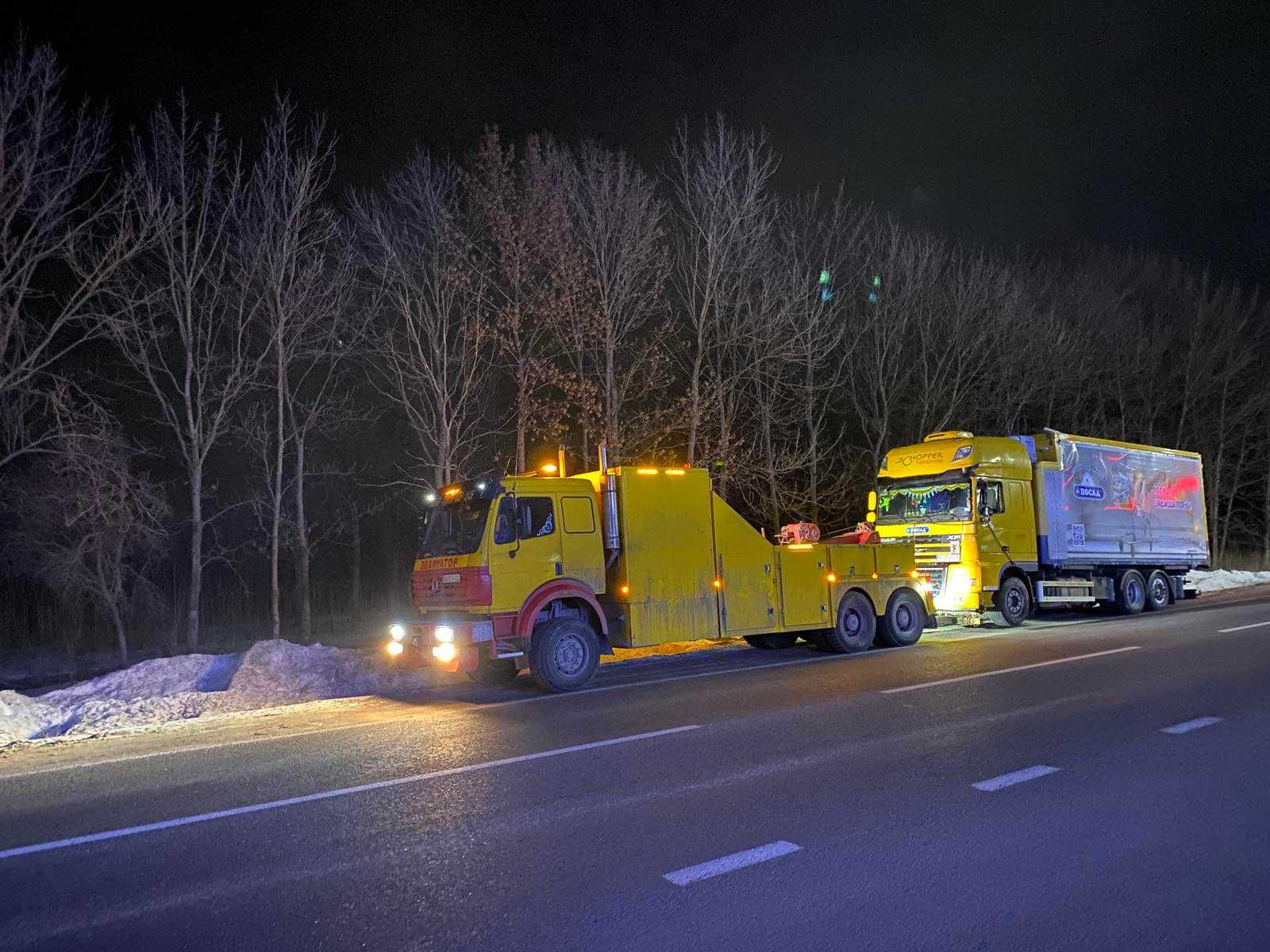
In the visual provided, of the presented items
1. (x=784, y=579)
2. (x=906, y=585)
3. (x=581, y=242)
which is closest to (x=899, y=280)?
(x=581, y=242)

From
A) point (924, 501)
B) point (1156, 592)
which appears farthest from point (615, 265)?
point (1156, 592)

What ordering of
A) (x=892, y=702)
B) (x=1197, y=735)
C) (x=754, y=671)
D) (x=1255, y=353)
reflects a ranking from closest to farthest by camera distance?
1. (x=1197, y=735)
2. (x=892, y=702)
3. (x=754, y=671)
4. (x=1255, y=353)

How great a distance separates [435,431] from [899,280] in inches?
651

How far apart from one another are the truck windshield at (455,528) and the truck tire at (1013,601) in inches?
483

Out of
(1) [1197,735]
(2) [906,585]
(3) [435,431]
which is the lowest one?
(1) [1197,735]

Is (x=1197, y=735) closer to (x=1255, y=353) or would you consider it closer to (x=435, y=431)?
(x=435, y=431)

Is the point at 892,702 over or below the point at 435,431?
below

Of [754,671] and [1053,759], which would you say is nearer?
[1053,759]

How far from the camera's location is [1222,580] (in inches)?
1212

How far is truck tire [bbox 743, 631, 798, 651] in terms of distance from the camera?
16594mm

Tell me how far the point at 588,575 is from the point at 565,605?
515mm

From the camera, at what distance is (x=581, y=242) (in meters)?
21.6

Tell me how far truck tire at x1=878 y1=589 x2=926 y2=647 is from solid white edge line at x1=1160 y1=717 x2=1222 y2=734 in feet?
23.6

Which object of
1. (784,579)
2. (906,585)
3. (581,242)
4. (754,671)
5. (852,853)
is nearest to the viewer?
(852,853)
